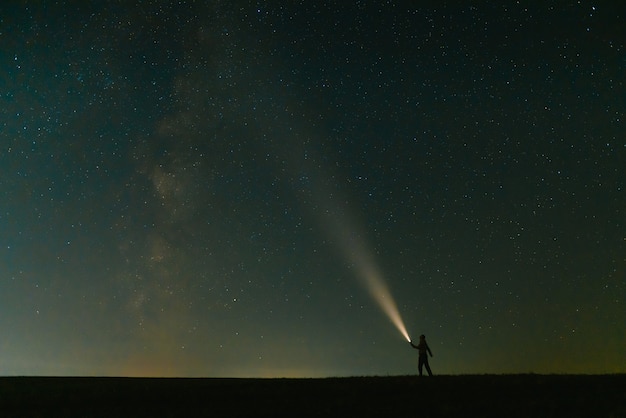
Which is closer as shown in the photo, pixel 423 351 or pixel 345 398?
pixel 345 398

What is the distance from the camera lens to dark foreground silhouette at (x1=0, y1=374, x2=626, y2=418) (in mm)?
12727

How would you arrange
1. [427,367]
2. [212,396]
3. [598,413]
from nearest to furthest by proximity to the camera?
1. [598,413]
2. [212,396]
3. [427,367]

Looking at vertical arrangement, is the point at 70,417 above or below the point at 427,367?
below

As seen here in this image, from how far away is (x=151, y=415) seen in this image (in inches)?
541

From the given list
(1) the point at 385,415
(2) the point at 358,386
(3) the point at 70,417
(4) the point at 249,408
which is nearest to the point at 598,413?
(1) the point at 385,415

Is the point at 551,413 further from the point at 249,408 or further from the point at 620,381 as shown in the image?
the point at 249,408

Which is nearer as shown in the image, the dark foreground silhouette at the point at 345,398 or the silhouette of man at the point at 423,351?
the dark foreground silhouette at the point at 345,398

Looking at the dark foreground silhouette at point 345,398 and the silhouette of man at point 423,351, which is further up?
the silhouette of man at point 423,351

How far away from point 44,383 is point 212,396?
8.56m

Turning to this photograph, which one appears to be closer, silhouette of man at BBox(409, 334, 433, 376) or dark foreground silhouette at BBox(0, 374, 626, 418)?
dark foreground silhouette at BBox(0, 374, 626, 418)

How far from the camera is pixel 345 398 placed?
14633 millimetres

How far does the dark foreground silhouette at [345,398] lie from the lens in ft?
41.8

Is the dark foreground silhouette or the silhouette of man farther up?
the silhouette of man

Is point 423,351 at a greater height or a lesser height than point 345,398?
greater
